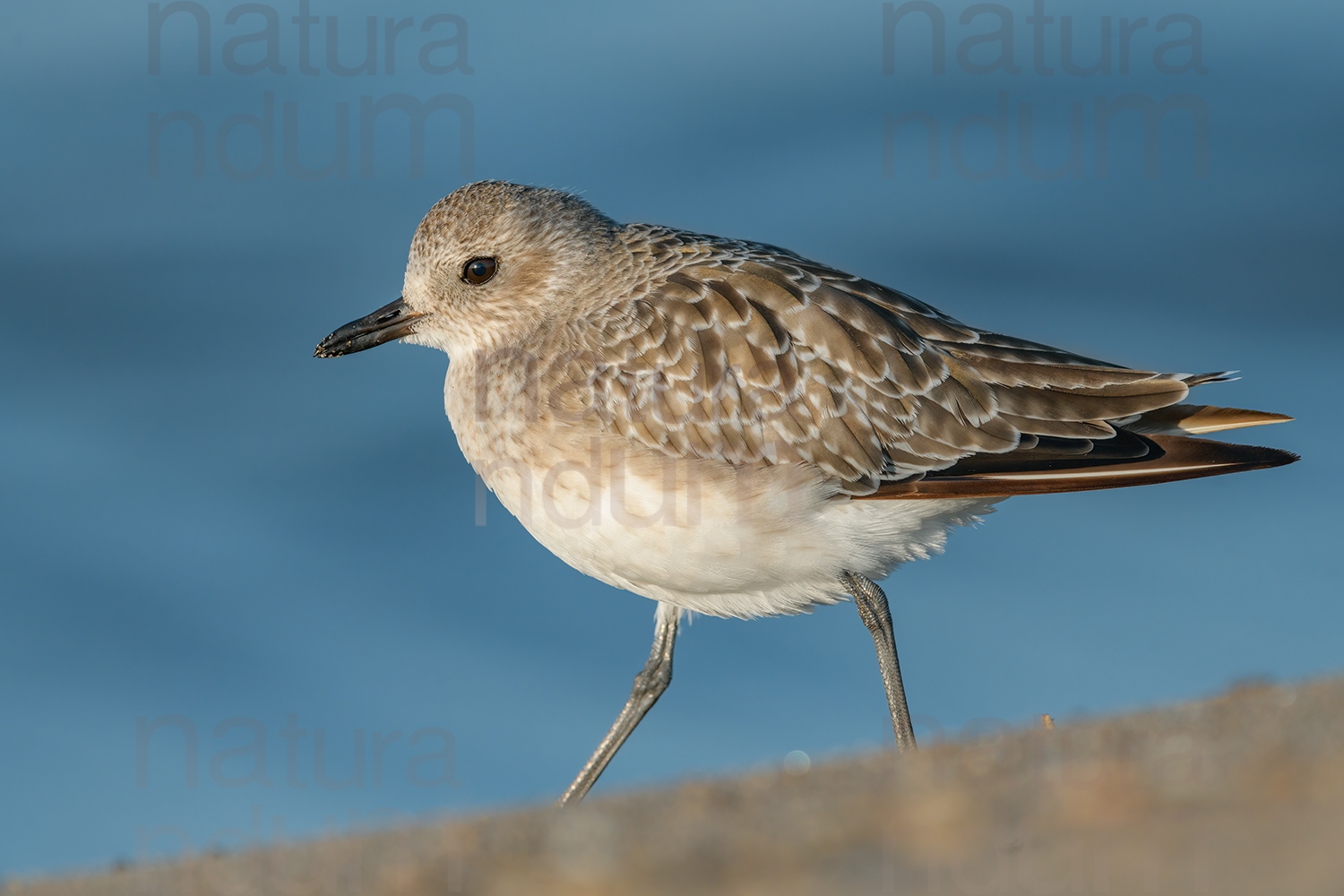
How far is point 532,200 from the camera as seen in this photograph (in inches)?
348

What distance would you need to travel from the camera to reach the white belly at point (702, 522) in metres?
7.27

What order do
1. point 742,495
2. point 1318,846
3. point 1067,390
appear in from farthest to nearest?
point 1067,390 → point 742,495 → point 1318,846

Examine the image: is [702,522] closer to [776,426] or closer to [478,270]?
[776,426]

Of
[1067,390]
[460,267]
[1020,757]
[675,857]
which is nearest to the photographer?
[675,857]

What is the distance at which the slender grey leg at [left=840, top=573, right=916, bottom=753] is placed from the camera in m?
7.75

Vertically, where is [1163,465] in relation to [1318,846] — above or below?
above

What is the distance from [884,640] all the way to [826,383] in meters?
1.53

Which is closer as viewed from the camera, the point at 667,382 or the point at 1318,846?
the point at 1318,846

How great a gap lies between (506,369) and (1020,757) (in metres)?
4.60

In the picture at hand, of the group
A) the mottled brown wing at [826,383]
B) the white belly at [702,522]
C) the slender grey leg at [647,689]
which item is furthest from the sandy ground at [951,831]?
the slender grey leg at [647,689]

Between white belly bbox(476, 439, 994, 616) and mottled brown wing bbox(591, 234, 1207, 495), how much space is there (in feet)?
0.53

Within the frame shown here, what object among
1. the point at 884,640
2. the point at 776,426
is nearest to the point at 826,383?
the point at 776,426

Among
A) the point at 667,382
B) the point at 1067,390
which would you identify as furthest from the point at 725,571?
Result: the point at 1067,390

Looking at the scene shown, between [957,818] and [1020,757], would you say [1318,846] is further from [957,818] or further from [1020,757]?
[1020,757]
